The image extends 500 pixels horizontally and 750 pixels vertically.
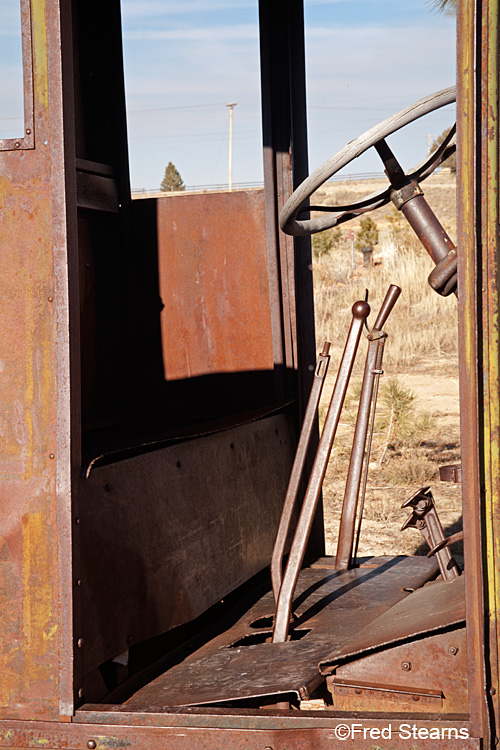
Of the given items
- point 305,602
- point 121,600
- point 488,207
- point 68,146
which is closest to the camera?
point 488,207

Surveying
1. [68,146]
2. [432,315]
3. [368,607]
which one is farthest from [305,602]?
[432,315]

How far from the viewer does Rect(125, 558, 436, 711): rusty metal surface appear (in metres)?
2.33

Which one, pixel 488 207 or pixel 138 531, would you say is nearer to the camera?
pixel 488 207

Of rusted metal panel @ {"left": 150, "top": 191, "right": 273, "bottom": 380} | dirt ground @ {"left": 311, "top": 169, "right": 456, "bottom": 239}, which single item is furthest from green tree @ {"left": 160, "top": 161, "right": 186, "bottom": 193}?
rusted metal panel @ {"left": 150, "top": 191, "right": 273, "bottom": 380}

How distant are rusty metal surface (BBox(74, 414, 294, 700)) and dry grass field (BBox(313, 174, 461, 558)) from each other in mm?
2276

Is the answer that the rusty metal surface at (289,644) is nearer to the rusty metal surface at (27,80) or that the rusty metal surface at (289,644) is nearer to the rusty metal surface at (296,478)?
the rusty metal surface at (296,478)

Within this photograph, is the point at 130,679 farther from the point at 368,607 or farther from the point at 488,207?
the point at 488,207

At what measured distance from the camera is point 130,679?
101 inches

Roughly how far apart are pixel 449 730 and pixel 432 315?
41.7 feet

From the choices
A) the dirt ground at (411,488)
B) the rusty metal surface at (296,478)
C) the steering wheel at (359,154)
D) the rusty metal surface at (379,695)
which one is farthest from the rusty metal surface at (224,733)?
the dirt ground at (411,488)

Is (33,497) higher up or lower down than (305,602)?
higher up

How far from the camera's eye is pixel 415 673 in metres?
2.21

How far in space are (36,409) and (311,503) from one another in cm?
103

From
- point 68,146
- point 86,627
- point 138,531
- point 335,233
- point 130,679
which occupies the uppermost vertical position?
point 335,233
